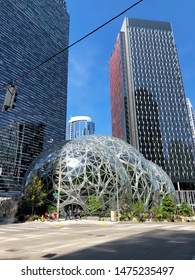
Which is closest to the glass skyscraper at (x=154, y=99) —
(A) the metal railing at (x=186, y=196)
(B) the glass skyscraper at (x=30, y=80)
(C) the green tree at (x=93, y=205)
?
(A) the metal railing at (x=186, y=196)

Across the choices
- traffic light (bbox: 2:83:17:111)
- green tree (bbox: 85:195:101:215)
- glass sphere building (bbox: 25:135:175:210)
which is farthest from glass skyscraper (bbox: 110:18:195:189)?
traffic light (bbox: 2:83:17:111)

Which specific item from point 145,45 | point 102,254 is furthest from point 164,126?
point 102,254

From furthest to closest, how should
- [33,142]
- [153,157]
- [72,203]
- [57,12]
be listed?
[57,12] < [33,142] < [153,157] < [72,203]

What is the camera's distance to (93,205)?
33094mm

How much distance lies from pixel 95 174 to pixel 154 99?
95.7 meters

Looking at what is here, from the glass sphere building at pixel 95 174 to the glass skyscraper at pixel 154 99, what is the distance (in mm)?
68573

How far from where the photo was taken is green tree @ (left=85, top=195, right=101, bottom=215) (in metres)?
33.1

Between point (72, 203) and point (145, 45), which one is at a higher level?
point (145, 45)

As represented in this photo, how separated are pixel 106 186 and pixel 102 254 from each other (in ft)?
93.4

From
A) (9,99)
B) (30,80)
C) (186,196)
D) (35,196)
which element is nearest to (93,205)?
(35,196)

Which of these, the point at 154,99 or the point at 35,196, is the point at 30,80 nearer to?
the point at 154,99

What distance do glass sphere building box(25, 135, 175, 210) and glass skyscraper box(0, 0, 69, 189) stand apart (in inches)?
2724
